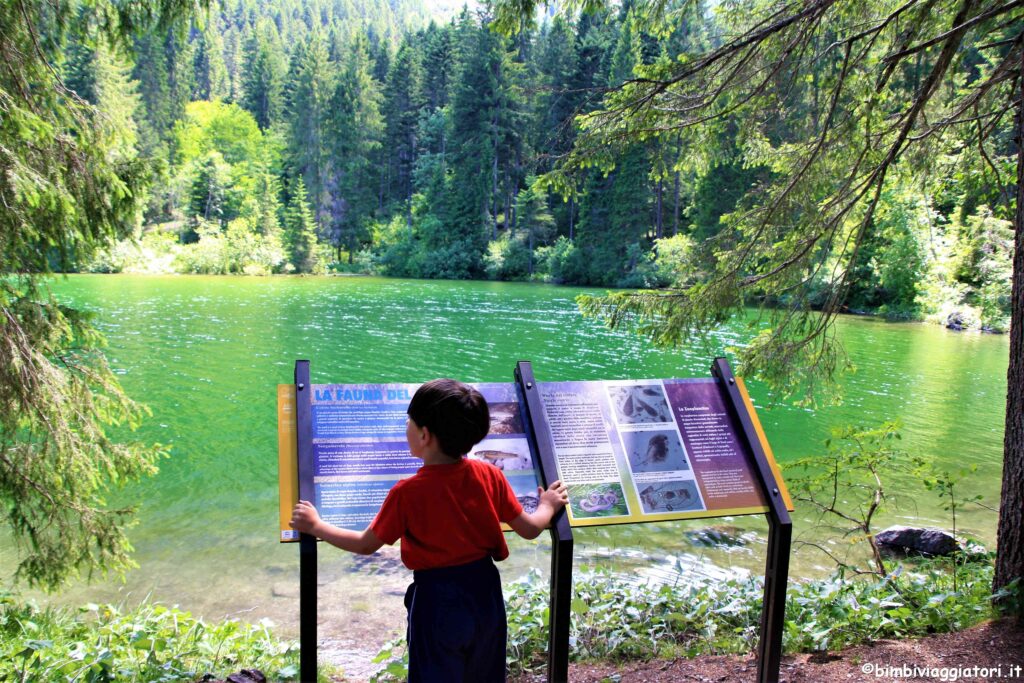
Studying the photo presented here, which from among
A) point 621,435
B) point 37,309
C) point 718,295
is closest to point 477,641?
point 621,435

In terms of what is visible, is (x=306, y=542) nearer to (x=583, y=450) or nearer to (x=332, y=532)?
(x=332, y=532)

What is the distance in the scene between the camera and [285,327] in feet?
71.6

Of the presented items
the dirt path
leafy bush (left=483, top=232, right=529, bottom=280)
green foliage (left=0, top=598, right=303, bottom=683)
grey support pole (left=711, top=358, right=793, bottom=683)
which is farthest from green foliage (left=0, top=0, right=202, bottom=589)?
leafy bush (left=483, top=232, right=529, bottom=280)

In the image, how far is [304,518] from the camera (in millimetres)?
2307

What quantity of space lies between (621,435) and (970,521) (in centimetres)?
634

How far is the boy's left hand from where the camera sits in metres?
2.30

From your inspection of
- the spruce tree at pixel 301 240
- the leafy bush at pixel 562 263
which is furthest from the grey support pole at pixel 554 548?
the spruce tree at pixel 301 240

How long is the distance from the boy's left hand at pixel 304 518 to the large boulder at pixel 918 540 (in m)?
5.73

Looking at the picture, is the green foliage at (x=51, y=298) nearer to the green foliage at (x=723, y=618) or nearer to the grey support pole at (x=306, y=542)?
the grey support pole at (x=306, y=542)

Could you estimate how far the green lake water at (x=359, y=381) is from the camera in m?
5.96

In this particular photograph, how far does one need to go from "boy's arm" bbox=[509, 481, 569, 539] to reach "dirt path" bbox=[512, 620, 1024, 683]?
45.3 inches

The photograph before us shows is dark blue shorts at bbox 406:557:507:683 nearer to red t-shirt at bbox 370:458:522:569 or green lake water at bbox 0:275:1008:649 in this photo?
red t-shirt at bbox 370:458:522:569

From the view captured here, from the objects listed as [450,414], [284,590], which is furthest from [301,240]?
[450,414]

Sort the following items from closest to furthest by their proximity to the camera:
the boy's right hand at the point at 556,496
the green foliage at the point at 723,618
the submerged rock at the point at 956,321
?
the boy's right hand at the point at 556,496 < the green foliage at the point at 723,618 < the submerged rock at the point at 956,321
